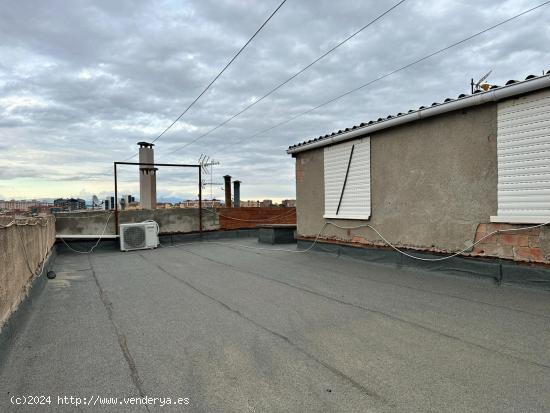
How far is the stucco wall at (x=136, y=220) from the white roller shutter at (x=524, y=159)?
1068 cm

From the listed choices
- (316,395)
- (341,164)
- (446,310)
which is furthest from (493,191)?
(316,395)

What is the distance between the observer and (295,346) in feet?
11.1

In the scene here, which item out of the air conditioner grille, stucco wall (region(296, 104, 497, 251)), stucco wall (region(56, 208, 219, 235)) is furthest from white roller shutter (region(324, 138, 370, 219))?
stucco wall (region(56, 208, 219, 235))

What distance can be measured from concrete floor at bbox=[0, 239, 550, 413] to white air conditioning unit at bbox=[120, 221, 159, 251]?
5459 mm

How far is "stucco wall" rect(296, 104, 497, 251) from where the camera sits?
230 inches

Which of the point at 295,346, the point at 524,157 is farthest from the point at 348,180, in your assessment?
the point at 295,346

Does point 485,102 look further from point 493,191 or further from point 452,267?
point 452,267

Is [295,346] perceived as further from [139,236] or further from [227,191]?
[227,191]

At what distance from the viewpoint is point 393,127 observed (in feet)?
24.2

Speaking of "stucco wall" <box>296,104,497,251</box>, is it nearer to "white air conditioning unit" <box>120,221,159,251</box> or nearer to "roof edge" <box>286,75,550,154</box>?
"roof edge" <box>286,75,550,154</box>

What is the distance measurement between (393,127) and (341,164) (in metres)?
1.72

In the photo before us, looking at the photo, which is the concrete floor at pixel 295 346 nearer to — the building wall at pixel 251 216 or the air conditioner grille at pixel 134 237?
the air conditioner grille at pixel 134 237

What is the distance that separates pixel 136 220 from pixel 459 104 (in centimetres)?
1059

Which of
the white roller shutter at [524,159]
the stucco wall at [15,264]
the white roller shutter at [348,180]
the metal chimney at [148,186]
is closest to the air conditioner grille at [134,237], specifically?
the metal chimney at [148,186]
